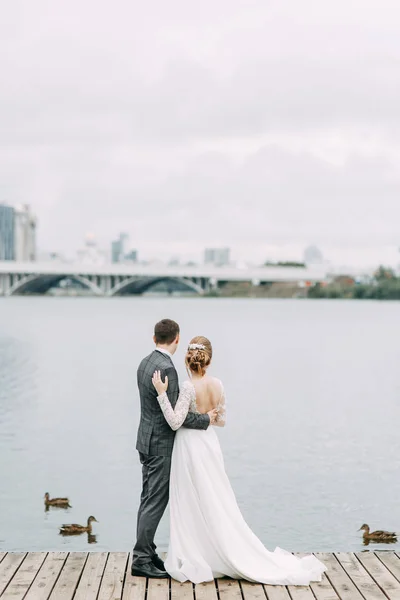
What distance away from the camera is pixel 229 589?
6113 mm

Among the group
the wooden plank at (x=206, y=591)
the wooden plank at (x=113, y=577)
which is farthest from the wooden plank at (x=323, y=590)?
the wooden plank at (x=113, y=577)

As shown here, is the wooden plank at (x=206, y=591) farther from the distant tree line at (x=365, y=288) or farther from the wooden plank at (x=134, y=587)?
the distant tree line at (x=365, y=288)

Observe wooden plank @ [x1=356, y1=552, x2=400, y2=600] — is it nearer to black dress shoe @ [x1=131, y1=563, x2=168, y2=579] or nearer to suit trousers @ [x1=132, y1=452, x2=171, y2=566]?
black dress shoe @ [x1=131, y1=563, x2=168, y2=579]

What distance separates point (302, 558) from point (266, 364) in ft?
100

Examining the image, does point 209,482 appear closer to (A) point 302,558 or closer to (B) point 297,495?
(A) point 302,558

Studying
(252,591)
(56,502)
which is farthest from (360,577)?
(56,502)

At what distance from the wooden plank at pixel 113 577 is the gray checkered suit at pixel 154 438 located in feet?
1.02

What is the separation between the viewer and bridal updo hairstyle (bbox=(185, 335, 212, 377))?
5.99 meters

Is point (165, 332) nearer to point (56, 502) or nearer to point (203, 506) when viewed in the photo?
point (203, 506)

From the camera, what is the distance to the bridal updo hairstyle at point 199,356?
5.99 m

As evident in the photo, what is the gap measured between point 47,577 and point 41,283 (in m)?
102

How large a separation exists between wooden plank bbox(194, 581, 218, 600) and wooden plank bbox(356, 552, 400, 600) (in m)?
1.12

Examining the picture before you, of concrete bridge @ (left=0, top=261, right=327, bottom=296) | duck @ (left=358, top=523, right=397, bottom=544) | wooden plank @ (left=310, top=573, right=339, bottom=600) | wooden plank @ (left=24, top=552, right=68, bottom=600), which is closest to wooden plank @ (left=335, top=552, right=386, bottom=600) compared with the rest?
wooden plank @ (left=310, top=573, right=339, bottom=600)

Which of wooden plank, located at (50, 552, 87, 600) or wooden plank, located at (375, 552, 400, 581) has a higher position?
wooden plank, located at (50, 552, 87, 600)
